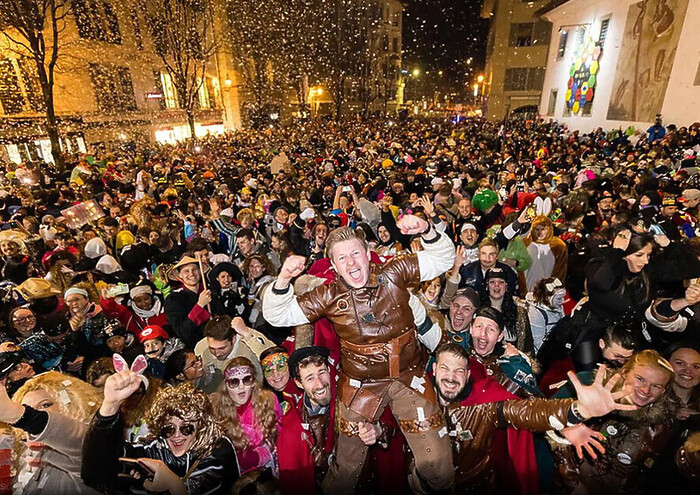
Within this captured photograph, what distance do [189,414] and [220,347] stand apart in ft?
3.41

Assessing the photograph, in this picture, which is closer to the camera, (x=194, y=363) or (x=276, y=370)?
(x=276, y=370)

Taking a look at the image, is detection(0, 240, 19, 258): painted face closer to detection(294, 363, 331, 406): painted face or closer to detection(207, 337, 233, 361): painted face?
detection(207, 337, 233, 361): painted face

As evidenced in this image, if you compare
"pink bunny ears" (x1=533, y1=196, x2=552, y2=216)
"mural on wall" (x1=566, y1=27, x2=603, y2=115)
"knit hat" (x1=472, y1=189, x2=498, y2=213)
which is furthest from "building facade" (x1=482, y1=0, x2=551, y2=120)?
"pink bunny ears" (x1=533, y1=196, x2=552, y2=216)

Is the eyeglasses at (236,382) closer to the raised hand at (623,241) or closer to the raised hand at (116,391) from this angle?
the raised hand at (116,391)

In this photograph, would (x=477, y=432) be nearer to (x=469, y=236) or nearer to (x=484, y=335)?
(x=484, y=335)

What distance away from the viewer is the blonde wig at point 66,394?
2408mm

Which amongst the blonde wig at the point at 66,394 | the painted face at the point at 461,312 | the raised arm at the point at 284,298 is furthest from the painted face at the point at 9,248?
the painted face at the point at 461,312

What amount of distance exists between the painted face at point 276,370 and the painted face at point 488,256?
8.62ft

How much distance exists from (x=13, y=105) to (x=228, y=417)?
29.1m

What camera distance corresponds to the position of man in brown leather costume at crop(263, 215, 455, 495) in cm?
251

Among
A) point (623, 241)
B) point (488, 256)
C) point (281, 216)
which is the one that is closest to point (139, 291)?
point (281, 216)

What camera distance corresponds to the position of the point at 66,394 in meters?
2.46

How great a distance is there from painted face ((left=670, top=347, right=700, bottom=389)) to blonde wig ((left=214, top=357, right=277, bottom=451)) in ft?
10.3

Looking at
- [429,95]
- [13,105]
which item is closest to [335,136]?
[13,105]
